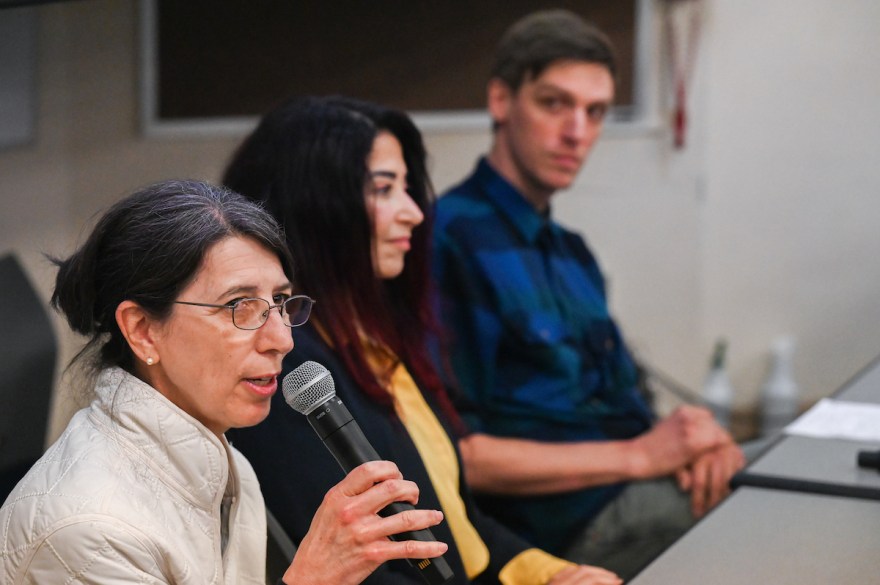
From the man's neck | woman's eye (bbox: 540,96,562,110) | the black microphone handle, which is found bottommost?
the black microphone handle

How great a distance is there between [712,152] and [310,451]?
2.77 meters

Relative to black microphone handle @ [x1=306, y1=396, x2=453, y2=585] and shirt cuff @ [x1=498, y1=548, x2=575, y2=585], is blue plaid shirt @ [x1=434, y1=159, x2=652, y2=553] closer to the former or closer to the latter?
shirt cuff @ [x1=498, y1=548, x2=575, y2=585]

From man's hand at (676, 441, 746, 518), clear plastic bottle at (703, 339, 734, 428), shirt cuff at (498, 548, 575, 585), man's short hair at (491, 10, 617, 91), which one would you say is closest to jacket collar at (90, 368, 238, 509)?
shirt cuff at (498, 548, 575, 585)

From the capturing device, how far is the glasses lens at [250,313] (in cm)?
92

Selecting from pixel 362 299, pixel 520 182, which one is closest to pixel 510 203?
pixel 520 182

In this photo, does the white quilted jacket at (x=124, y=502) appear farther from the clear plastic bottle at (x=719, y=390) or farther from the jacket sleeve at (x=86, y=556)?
the clear plastic bottle at (x=719, y=390)

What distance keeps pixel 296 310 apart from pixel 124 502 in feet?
0.75

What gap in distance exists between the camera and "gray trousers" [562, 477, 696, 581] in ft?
5.72

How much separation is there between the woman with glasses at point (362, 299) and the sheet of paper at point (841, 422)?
568mm

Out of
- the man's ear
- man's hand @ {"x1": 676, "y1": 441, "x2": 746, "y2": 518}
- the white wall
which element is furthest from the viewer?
the white wall

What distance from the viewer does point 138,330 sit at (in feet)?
2.98

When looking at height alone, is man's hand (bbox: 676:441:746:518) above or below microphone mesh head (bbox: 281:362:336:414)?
below

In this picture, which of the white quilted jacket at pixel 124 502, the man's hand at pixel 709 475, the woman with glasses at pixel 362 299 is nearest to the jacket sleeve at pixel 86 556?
the white quilted jacket at pixel 124 502

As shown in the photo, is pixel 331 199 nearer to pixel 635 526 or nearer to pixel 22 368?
pixel 22 368
